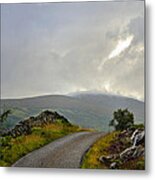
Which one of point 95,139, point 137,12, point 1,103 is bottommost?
point 95,139

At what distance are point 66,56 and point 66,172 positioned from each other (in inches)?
19.1

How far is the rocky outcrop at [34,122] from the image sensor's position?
2.18 m

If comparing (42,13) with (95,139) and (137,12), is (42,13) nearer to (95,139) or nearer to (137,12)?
(137,12)

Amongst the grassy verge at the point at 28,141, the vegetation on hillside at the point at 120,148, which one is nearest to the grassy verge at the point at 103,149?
the vegetation on hillside at the point at 120,148

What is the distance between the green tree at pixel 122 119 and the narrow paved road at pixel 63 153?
0.07 meters

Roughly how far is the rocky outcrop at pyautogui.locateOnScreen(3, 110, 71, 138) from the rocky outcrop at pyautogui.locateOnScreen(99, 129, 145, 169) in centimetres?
24

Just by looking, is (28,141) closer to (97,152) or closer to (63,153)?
(63,153)

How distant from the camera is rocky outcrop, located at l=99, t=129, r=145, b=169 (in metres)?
2.11

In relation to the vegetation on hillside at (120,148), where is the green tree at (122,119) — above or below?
above

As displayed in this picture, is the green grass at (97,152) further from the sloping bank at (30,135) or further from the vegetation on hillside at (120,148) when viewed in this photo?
the sloping bank at (30,135)

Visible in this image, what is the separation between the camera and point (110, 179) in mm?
2162

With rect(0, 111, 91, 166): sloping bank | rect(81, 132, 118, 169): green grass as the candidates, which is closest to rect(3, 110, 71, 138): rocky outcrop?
rect(0, 111, 91, 166): sloping bank

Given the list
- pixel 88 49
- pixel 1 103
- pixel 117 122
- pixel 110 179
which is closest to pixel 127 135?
pixel 117 122

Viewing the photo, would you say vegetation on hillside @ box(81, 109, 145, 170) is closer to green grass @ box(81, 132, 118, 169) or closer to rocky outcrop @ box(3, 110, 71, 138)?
green grass @ box(81, 132, 118, 169)
